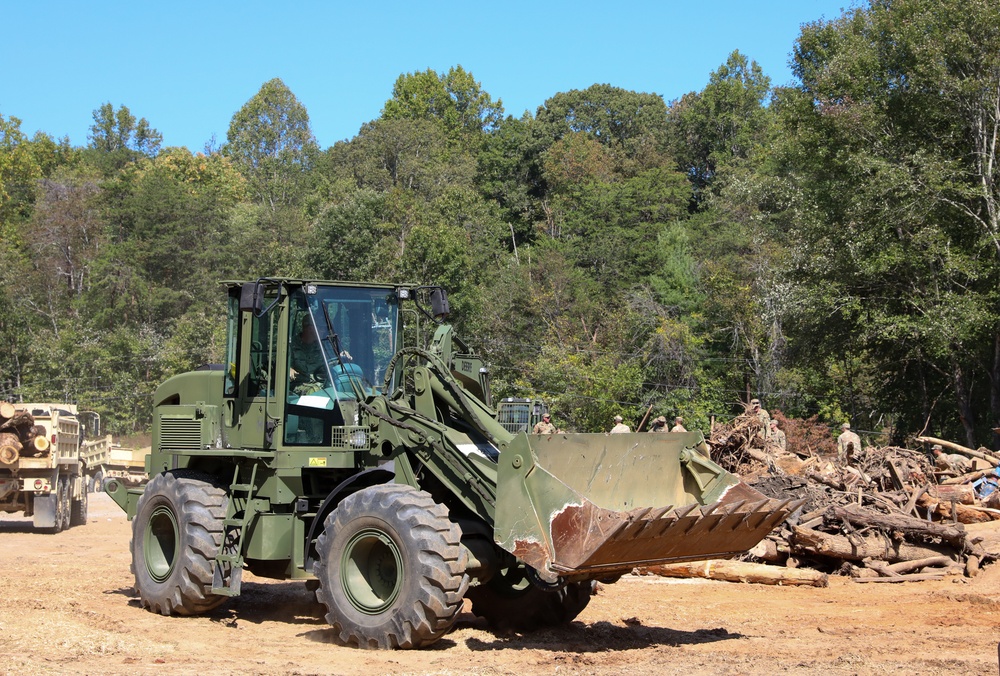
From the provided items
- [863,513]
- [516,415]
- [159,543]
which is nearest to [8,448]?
[159,543]

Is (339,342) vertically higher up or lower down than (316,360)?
higher up

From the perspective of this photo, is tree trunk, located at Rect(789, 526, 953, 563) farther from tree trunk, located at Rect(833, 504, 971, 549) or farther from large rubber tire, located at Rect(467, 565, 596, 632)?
large rubber tire, located at Rect(467, 565, 596, 632)

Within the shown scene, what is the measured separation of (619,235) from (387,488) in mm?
50760

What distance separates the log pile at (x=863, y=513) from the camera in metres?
15.4

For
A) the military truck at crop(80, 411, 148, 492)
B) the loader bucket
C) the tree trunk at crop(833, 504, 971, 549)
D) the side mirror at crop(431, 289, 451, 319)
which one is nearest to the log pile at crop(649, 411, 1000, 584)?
the tree trunk at crop(833, 504, 971, 549)

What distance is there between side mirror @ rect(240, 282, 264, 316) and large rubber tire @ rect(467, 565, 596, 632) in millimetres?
3303

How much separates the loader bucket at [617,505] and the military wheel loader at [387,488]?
0.05 ft

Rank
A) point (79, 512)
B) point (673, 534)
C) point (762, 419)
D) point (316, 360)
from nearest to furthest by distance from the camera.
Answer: point (673, 534) < point (316, 360) < point (762, 419) < point (79, 512)

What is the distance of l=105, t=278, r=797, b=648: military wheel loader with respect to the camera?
8.99m

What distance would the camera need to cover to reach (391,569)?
9.62 m

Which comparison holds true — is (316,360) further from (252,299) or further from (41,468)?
(41,468)

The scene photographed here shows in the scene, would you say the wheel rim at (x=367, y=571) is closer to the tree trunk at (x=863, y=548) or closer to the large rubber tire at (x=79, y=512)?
the tree trunk at (x=863, y=548)

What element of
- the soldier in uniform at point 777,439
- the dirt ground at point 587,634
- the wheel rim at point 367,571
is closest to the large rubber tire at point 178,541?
the dirt ground at point 587,634

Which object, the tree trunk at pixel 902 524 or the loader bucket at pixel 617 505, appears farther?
the tree trunk at pixel 902 524
